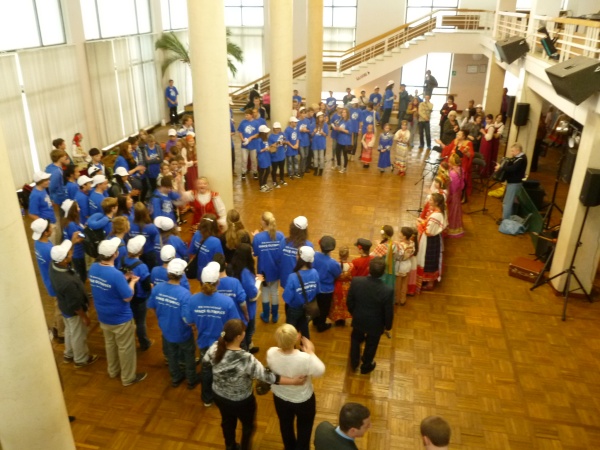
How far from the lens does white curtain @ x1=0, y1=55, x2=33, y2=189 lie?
966cm

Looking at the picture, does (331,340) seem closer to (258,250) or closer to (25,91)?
(258,250)

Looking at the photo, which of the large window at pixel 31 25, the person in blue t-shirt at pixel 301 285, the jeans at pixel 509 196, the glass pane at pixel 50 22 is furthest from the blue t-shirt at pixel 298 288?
the glass pane at pixel 50 22

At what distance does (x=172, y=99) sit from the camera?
55.2 ft

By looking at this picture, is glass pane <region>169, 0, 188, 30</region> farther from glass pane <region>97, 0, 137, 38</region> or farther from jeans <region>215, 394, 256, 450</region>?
jeans <region>215, 394, 256, 450</region>

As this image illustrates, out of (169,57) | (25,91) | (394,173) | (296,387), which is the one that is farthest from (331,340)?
(169,57)

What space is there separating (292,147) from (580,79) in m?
6.48

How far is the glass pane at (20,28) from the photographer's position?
998cm

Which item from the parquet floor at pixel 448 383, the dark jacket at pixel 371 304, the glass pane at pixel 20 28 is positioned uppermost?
the glass pane at pixel 20 28

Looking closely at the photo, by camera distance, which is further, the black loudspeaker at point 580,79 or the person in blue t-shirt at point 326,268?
the black loudspeaker at point 580,79

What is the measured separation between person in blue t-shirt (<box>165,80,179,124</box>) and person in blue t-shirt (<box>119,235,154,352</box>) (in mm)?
12332

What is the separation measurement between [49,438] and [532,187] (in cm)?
910

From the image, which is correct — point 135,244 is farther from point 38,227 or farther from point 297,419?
point 297,419

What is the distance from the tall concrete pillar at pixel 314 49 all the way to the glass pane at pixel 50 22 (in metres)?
6.94

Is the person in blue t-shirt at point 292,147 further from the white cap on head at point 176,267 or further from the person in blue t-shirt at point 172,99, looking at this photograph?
the white cap on head at point 176,267
